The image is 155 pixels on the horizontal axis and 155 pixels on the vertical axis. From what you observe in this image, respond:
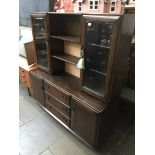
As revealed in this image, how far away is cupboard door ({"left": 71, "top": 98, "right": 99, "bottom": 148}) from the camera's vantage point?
1608 mm

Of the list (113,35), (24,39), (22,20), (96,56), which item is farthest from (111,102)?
(22,20)

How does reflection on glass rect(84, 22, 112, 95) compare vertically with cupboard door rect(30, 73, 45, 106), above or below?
above

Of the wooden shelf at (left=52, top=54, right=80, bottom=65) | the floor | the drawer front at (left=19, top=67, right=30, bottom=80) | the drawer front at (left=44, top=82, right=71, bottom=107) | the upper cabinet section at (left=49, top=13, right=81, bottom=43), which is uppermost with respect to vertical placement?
the upper cabinet section at (left=49, top=13, right=81, bottom=43)

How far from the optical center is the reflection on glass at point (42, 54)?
7.75ft

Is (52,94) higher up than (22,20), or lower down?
lower down

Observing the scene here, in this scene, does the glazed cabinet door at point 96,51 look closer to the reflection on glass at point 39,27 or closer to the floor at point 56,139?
the floor at point 56,139

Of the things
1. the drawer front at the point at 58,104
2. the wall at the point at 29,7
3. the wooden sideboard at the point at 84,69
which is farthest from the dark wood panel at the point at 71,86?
the wall at the point at 29,7

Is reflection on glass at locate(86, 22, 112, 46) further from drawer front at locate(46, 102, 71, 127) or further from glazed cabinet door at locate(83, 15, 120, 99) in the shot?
drawer front at locate(46, 102, 71, 127)

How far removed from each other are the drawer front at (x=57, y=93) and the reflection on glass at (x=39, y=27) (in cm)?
78

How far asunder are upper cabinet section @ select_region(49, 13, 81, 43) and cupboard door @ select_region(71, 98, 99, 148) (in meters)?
0.93

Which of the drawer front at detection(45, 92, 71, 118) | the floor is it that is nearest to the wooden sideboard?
the drawer front at detection(45, 92, 71, 118)
